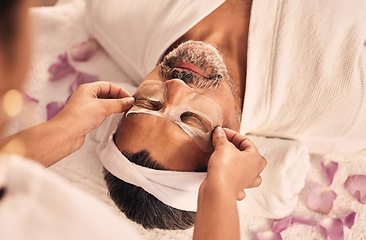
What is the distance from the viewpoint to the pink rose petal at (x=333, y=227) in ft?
3.78

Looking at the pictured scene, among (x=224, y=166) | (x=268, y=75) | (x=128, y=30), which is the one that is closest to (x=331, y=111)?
(x=268, y=75)

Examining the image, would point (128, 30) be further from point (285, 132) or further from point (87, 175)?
point (285, 132)

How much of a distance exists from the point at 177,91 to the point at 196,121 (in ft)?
0.33

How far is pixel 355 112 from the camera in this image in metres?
1.15

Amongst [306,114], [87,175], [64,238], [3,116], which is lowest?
[87,175]

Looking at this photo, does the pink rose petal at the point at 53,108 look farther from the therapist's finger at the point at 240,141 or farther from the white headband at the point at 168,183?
the therapist's finger at the point at 240,141

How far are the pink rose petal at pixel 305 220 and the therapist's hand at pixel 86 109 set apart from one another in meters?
0.69

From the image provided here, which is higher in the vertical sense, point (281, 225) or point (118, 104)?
point (118, 104)

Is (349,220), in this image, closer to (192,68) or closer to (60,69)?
(192,68)

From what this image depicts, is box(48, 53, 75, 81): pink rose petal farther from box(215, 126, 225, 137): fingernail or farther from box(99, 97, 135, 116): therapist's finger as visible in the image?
box(215, 126, 225, 137): fingernail

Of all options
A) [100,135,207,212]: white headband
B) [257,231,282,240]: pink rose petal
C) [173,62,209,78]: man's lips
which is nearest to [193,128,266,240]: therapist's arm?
[100,135,207,212]: white headband

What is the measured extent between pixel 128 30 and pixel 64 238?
1037mm

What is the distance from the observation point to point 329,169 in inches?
50.8

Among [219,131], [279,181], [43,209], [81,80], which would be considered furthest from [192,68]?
[43,209]
